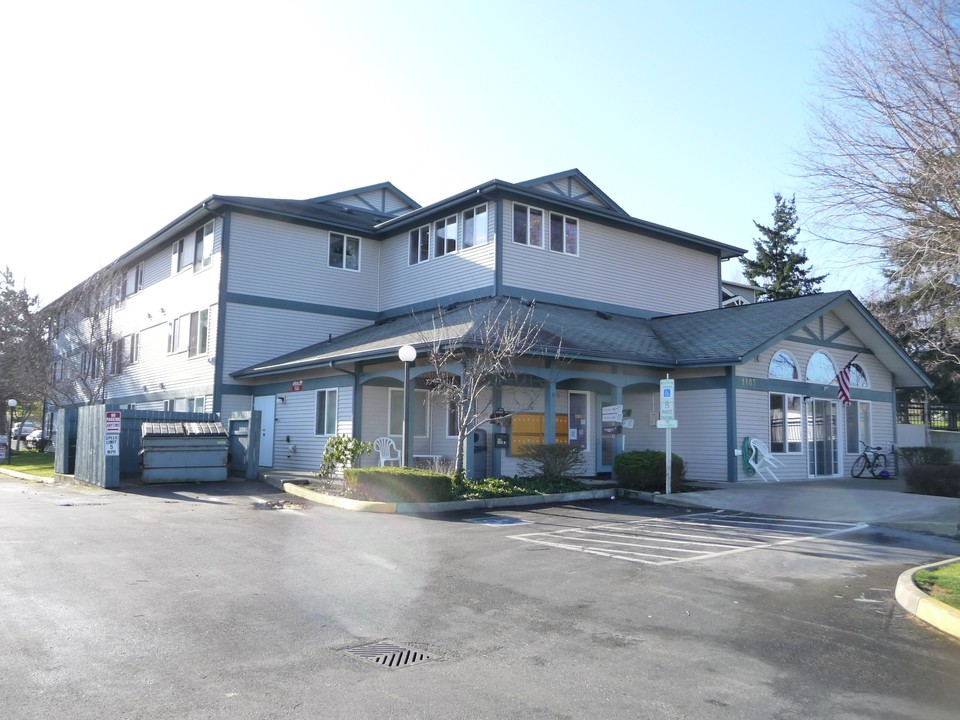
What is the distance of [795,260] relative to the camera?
4497 cm

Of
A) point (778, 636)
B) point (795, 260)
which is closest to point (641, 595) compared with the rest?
point (778, 636)

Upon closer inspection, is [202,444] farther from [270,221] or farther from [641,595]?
[641,595]

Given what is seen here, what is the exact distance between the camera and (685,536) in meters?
12.0

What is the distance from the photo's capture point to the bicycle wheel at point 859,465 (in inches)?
882

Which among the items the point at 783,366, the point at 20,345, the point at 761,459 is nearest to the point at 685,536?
the point at 761,459

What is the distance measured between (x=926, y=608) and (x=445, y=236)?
17944 millimetres

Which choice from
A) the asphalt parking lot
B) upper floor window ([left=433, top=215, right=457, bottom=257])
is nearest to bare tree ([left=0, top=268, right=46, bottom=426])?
upper floor window ([left=433, top=215, right=457, bottom=257])

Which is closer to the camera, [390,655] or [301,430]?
[390,655]

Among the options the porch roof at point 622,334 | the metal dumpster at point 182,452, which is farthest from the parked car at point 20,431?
the metal dumpster at point 182,452

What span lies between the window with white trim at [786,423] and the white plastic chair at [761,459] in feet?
1.52

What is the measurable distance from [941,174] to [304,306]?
20466mm

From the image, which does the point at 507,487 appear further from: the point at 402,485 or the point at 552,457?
the point at 402,485

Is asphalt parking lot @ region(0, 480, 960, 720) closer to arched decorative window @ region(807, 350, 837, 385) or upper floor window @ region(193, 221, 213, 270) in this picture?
arched decorative window @ region(807, 350, 837, 385)

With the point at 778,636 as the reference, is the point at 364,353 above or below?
above
